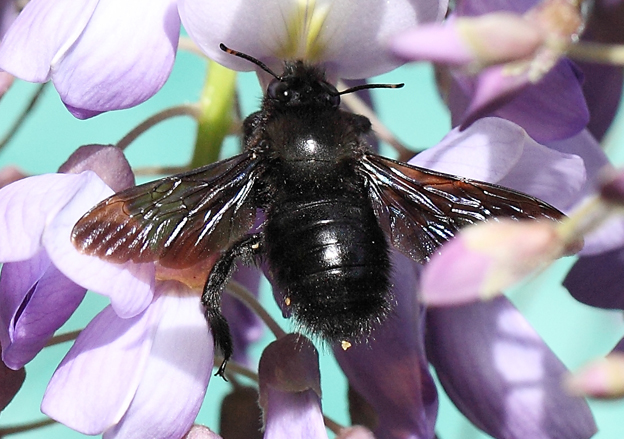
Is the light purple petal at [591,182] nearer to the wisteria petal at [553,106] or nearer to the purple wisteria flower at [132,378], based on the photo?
the wisteria petal at [553,106]

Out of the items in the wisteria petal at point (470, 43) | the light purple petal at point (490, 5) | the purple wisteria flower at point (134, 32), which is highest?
the wisteria petal at point (470, 43)

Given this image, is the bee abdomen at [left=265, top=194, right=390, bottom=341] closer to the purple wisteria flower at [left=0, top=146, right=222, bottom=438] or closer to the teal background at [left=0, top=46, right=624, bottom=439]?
the purple wisteria flower at [left=0, top=146, right=222, bottom=438]


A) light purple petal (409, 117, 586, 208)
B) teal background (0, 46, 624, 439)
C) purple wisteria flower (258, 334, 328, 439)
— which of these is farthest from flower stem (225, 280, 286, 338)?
teal background (0, 46, 624, 439)

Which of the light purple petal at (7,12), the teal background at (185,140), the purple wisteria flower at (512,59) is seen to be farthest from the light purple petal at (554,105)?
the teal background at (185,140)

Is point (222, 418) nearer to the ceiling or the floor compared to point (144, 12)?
nearer to the floor

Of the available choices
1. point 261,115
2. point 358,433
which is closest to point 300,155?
point 261,115

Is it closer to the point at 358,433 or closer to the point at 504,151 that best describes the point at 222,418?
the point at 358,433
